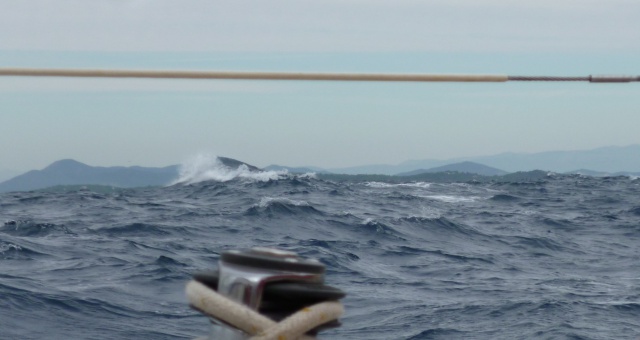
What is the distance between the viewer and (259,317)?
1606 millimetres

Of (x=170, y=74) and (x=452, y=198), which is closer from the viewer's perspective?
(x=170, y=74)

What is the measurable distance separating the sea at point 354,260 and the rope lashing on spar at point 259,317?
25.1 inches

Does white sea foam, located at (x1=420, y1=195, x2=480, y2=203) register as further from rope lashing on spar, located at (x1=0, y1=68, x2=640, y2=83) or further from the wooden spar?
the wooden spar

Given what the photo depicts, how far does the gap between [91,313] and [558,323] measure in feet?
14.6

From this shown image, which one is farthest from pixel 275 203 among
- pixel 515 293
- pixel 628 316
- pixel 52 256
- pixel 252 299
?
pixel 252 299

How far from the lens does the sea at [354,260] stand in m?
8.45

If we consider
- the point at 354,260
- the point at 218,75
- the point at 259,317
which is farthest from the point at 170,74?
the point at 354,260

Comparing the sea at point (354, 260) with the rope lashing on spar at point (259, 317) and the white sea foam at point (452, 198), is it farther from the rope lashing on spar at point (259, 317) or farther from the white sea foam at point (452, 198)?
→ the white sea foam at point (452, 198)

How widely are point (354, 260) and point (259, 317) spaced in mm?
11290

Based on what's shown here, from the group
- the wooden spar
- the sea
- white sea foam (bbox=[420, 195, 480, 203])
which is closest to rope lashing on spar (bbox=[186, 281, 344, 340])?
the sea

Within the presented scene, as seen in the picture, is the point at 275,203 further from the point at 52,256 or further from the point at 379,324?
the point at 379,324

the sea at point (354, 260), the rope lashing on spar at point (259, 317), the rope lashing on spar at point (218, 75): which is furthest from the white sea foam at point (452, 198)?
the rope lashing on spar at point (259, 317)

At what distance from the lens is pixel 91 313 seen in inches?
327

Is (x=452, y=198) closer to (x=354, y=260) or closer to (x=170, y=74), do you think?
(x=354, y=260)
